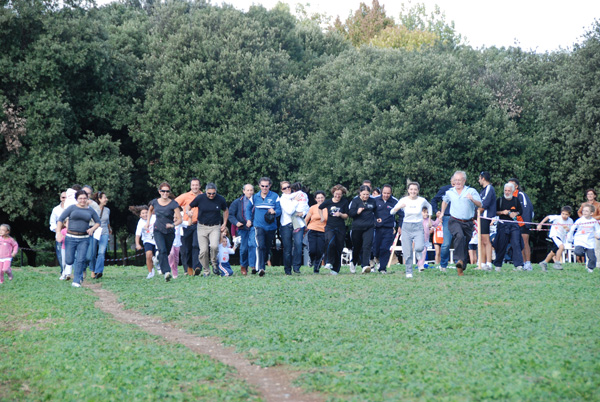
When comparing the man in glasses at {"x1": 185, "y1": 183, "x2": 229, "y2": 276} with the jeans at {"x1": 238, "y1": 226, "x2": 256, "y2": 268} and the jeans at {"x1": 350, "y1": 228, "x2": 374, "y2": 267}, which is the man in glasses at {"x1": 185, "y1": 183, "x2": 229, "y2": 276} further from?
the jeans at {"x1": 350, "y1": 228, "x2": 374, "y2": 267}

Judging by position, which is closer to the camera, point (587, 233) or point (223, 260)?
point (587, 233)

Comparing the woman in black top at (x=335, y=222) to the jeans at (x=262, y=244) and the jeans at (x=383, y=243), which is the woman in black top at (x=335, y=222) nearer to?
the jeans at (x=383, y=243)

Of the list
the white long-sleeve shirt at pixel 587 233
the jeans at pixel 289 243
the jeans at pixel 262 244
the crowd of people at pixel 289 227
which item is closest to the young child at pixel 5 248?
the crowd of people at pixel 289 227

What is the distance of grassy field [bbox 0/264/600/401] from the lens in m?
6.96

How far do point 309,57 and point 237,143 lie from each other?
1088 cm

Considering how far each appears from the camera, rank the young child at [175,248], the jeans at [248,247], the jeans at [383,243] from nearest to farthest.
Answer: the jeans at [248,247]
the jeans at [383,243]
the young child at [175,248]

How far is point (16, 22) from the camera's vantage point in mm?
35562

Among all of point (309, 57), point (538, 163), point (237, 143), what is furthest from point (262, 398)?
point (309, 57)

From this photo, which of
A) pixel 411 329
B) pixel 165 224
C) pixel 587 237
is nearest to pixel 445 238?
pixel 587 237

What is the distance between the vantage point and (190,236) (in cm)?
1956

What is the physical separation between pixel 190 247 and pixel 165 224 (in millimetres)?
2295

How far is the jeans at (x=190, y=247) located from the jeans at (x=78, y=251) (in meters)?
3.00

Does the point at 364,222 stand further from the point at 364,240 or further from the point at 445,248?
the point at 445,248

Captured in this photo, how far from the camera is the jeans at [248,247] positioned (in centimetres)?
1863
